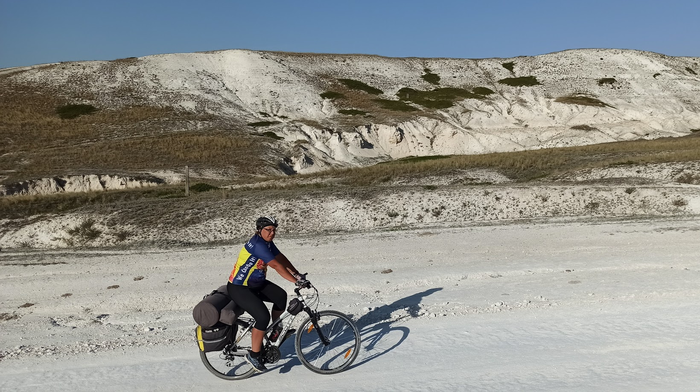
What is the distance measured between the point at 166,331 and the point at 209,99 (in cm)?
7039

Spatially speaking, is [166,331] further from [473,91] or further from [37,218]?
[473,91]

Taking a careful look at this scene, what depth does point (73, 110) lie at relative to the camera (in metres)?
69.6

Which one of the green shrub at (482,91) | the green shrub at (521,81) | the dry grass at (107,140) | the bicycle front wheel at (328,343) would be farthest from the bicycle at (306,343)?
the green shrub at (521,81)

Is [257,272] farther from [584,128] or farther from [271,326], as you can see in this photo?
[584,128]

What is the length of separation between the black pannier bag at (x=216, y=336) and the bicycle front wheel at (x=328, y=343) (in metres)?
1.00

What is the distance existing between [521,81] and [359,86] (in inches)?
1066

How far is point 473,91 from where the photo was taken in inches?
3479

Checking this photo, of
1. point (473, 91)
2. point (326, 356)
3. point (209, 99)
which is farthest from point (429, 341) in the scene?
point (473, 91)

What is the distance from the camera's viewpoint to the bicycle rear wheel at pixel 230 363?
8055 millimetres

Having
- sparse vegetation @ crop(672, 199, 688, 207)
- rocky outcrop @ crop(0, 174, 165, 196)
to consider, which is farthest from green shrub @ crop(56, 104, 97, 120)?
sparse vegetation @ crop(672, 199, 688, 207)

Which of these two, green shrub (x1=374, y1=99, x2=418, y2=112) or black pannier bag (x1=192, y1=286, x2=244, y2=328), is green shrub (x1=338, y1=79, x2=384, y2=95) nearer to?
green shrub (x1=374, y1=99, x2=418, y2=112)

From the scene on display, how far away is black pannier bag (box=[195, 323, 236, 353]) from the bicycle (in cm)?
6

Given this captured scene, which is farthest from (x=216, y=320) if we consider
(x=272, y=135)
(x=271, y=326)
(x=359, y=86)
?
(x=359, y=86)

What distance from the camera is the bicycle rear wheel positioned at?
8.05m
